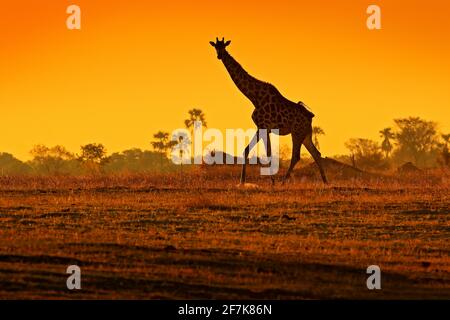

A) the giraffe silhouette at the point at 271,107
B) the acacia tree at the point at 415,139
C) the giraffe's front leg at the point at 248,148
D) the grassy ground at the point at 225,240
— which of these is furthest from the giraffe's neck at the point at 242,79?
the acacia tree at the point at 415,139

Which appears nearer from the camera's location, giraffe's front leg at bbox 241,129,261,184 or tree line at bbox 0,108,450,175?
giraffe's front leg at bbox 241,129,261,184

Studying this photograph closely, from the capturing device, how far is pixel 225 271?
16844 millimetres

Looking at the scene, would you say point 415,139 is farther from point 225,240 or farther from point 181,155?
point 225,240

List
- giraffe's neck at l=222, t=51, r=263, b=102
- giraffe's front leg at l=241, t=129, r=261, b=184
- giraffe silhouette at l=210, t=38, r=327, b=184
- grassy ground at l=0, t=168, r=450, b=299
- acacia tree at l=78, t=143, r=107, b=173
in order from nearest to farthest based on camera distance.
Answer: grassy ground at l=0, t=168, r=450, b=299 < giraffe's front leg at l=241, t=129, r=261, b=184 < giraffe silhouette at l=210, t=38, r=327, b=184 < giraffe's neck at l=222, t=51, r=263, b=102 < acacia tree at l=78, t=143, r=107, b=173

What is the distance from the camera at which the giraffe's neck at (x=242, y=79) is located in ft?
108

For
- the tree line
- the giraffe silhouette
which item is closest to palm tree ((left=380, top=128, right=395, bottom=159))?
the tree line

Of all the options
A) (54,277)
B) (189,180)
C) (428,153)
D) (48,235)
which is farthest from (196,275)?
(428,153)

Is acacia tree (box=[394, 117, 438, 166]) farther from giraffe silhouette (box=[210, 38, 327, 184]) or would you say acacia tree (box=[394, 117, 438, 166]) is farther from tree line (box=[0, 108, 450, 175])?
giraffe silhouette (box=[210, 38, 327, 184])

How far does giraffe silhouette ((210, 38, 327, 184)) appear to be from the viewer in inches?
1280

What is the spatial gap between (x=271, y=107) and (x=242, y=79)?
1.15m

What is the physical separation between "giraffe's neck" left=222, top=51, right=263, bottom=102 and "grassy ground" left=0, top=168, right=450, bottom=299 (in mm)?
3157

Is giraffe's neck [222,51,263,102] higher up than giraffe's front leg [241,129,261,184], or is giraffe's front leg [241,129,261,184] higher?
giraffe's neck [222,51,263,102]

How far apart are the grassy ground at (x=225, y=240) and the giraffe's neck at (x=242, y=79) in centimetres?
316
